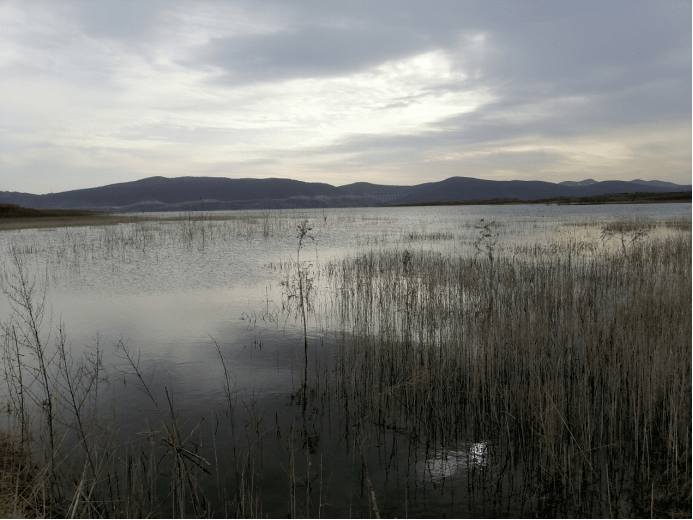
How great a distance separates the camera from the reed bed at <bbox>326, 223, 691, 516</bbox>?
4176 millimetres

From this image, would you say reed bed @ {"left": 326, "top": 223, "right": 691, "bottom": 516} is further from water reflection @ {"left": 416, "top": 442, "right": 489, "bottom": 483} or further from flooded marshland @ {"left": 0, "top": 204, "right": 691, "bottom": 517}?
water reflection @ {"left": 416, "top": 442, "right": 489, "bottom": 483}

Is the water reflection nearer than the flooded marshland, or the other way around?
the flooded marshland

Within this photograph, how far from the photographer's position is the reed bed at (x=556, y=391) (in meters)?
4.18

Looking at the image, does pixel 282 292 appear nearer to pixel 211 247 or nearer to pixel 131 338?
pixel 131 338

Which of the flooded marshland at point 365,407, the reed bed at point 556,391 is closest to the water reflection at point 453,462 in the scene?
the flooded marshland at point 365,407

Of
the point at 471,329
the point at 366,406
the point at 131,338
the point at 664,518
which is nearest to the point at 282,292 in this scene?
the point at 131,338

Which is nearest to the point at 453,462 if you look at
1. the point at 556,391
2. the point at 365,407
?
the point at 365,407

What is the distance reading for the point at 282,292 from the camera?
12781mm

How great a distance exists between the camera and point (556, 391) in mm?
5227

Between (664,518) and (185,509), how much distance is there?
4.00 metres

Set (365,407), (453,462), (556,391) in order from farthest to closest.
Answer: (365,407) → (556,391) → (453,462)

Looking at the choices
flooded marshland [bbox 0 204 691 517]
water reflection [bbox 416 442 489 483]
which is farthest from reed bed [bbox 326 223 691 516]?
water reflection [bbox 416 442 489 483]

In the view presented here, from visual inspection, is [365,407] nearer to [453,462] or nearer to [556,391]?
[453,462]

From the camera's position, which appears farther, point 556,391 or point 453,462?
point 556,391
